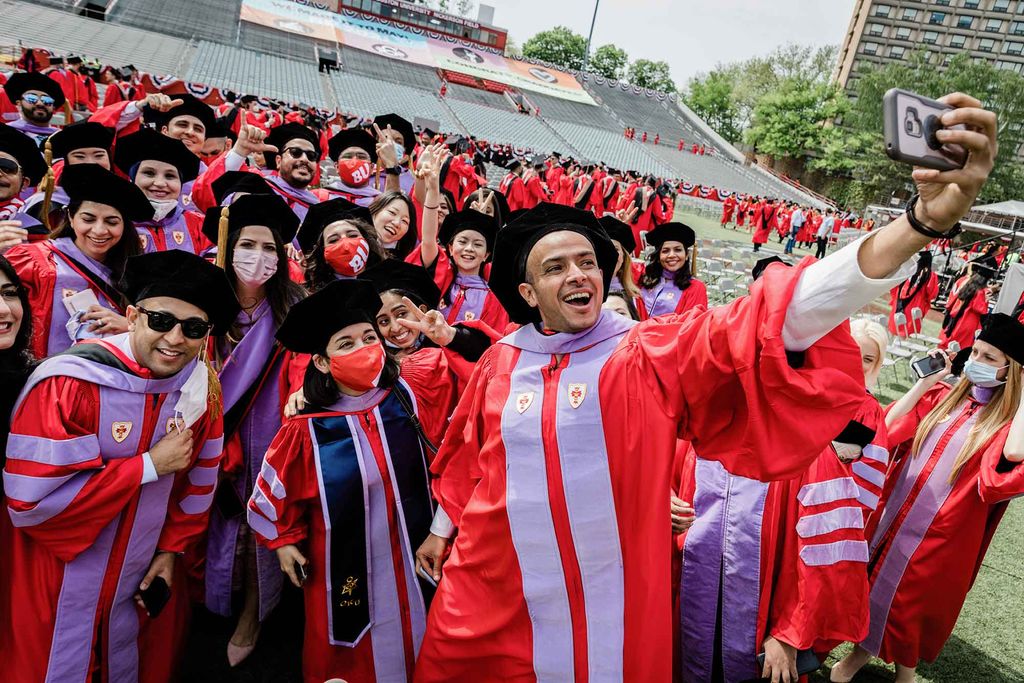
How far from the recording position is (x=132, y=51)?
1289 inches

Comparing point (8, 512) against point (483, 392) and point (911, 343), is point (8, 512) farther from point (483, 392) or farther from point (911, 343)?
point (911, 343)

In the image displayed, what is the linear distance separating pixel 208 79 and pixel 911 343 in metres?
35.5

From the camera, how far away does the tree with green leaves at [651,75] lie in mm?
90562

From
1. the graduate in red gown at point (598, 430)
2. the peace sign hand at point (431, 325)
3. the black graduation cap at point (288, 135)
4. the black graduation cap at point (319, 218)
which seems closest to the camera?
the graduate in red gown at point (598, 430)

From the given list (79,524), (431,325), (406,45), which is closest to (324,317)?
(431,325)

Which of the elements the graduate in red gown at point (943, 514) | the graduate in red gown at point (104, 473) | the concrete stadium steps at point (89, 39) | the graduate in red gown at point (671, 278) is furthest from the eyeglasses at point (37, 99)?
the concrete stadium steps at point (89, 39)

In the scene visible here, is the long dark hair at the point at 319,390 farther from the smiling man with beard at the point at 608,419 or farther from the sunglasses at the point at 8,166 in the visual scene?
the sunglasses at the point at 8,166

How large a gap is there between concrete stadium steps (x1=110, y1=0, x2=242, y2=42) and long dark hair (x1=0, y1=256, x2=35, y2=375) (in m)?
46.5

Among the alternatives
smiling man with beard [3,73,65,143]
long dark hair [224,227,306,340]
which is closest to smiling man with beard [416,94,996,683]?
long dark hair [224,227,306,340]

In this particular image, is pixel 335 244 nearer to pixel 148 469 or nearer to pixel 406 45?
Answer: pixel 148 469

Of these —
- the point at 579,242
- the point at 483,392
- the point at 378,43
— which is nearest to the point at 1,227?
the point at 483,392

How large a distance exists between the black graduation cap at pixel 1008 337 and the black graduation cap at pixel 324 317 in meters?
3.24

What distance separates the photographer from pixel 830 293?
1.27 meters

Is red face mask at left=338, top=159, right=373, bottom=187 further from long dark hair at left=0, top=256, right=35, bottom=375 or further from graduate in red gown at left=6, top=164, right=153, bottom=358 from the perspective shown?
long dark hair at left=0, top=256, right=35, bottom=375
